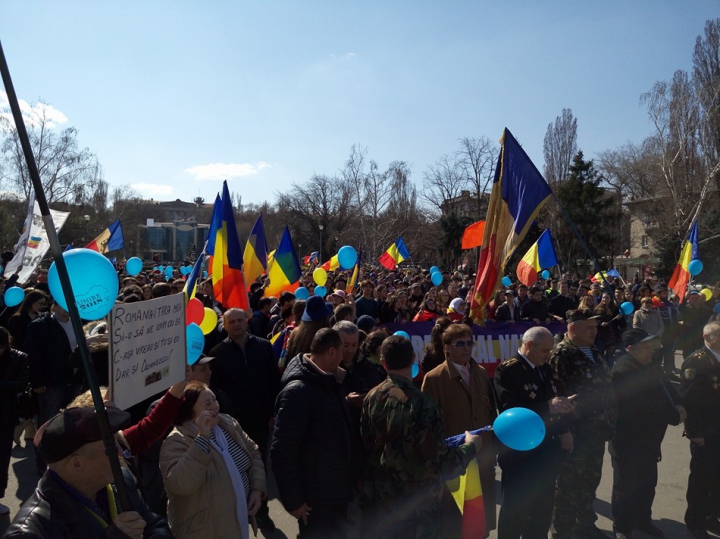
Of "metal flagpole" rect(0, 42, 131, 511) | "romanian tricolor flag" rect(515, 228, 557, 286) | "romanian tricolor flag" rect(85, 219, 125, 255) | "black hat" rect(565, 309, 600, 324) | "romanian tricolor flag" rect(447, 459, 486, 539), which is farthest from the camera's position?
"romanian tricolor flag" rect(85, 219, 125, 255)

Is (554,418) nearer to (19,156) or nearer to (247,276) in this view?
(247,276)

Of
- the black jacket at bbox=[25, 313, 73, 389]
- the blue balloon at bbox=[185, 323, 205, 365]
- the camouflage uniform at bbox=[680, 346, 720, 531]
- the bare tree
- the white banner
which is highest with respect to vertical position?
the bare tree

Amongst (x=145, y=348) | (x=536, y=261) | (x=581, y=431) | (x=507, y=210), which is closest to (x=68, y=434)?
(x=145, y=348)

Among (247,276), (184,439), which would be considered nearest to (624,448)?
(184,439)

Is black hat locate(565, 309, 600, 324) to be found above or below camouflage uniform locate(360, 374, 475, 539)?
above

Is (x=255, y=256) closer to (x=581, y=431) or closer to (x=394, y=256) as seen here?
(x=581, y=431)

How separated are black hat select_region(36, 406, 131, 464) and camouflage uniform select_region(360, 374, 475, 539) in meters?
1.65

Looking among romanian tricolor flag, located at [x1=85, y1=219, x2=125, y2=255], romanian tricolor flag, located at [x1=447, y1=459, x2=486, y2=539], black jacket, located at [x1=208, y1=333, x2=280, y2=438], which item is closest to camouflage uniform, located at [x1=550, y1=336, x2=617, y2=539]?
romanian tricolor flag, located at [x1=447, y1=459, x2=486, y2=539]

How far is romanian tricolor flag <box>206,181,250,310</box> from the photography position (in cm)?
706

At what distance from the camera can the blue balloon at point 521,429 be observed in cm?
253

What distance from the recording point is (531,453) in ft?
13.5

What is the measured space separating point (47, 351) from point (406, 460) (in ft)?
13.7

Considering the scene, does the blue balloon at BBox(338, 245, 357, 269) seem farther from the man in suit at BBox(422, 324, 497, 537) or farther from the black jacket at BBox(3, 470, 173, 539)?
the black jacket at BBox(3, 470, 173, 539)

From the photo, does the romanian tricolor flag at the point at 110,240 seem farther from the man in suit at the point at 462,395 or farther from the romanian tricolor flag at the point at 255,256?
the man in suit at the point at 462,395
